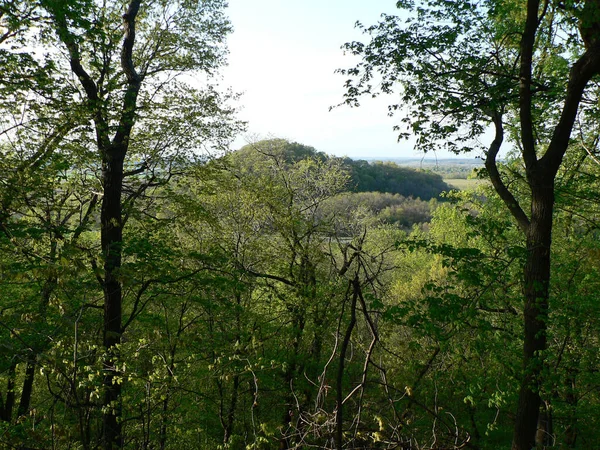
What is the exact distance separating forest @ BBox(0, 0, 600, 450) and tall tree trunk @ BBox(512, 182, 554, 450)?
0.10 ft

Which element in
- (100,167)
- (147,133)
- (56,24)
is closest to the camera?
(56,24)

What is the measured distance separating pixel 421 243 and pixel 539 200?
198 centimetres

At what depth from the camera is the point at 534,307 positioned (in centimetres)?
655

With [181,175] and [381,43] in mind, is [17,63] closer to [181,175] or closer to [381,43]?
[181,175]

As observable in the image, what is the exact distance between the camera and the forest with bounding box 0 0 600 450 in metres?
6.05

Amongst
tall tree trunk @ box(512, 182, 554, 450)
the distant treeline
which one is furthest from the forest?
the distant treeline

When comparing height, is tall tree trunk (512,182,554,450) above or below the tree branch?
below

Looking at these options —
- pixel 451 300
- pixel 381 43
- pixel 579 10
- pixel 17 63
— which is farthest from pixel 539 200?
pixel 17 63

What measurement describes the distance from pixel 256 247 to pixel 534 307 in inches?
327

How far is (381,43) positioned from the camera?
7895 mm

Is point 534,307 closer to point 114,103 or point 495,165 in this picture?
point 495,165

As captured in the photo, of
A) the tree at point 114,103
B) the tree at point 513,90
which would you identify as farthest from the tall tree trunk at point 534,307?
the tree at point 114,103

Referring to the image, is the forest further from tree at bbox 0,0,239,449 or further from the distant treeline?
the distant treeline

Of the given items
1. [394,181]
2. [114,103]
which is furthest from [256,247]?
[394,181]
